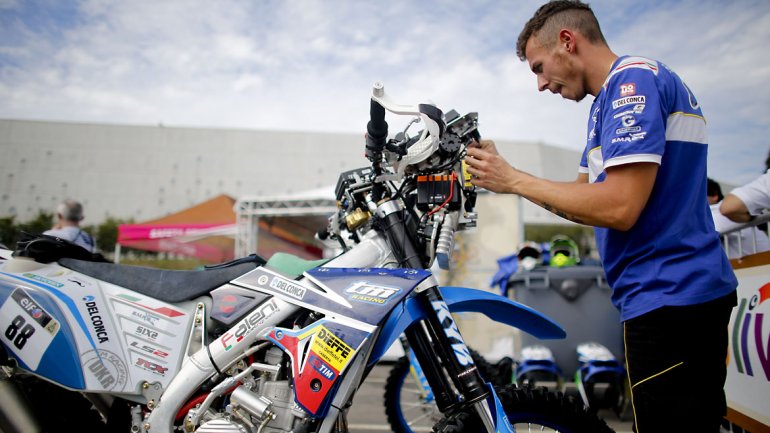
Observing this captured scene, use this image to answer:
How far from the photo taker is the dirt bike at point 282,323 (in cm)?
178

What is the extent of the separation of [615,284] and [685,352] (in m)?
0.27

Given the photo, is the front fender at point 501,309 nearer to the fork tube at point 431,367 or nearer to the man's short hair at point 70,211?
the fork tube at point 431,367

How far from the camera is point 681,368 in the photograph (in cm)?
139

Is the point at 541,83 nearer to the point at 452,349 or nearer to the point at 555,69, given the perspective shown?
the point at 555,69

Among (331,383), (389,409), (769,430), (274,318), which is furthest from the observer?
(389,409)

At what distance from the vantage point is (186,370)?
1894 millimetres

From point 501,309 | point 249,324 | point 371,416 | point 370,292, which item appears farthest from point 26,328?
point 371,416

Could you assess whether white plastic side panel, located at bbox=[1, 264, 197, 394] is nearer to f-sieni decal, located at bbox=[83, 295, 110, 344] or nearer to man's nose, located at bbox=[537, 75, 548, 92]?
f-sieni decal, located at bbox=[83, 295, 110, 344]

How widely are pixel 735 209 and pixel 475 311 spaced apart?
72.2 inches

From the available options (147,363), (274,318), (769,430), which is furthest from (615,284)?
(147,363)

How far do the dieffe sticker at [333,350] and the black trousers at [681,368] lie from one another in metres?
0.93

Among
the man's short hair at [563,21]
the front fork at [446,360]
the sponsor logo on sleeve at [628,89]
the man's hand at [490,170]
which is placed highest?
the man's short hair at [563,21]

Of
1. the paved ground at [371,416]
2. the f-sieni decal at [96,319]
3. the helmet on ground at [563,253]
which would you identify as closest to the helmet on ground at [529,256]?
the helmet on ground at [563,253]

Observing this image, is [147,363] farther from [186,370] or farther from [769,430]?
[769,430]
